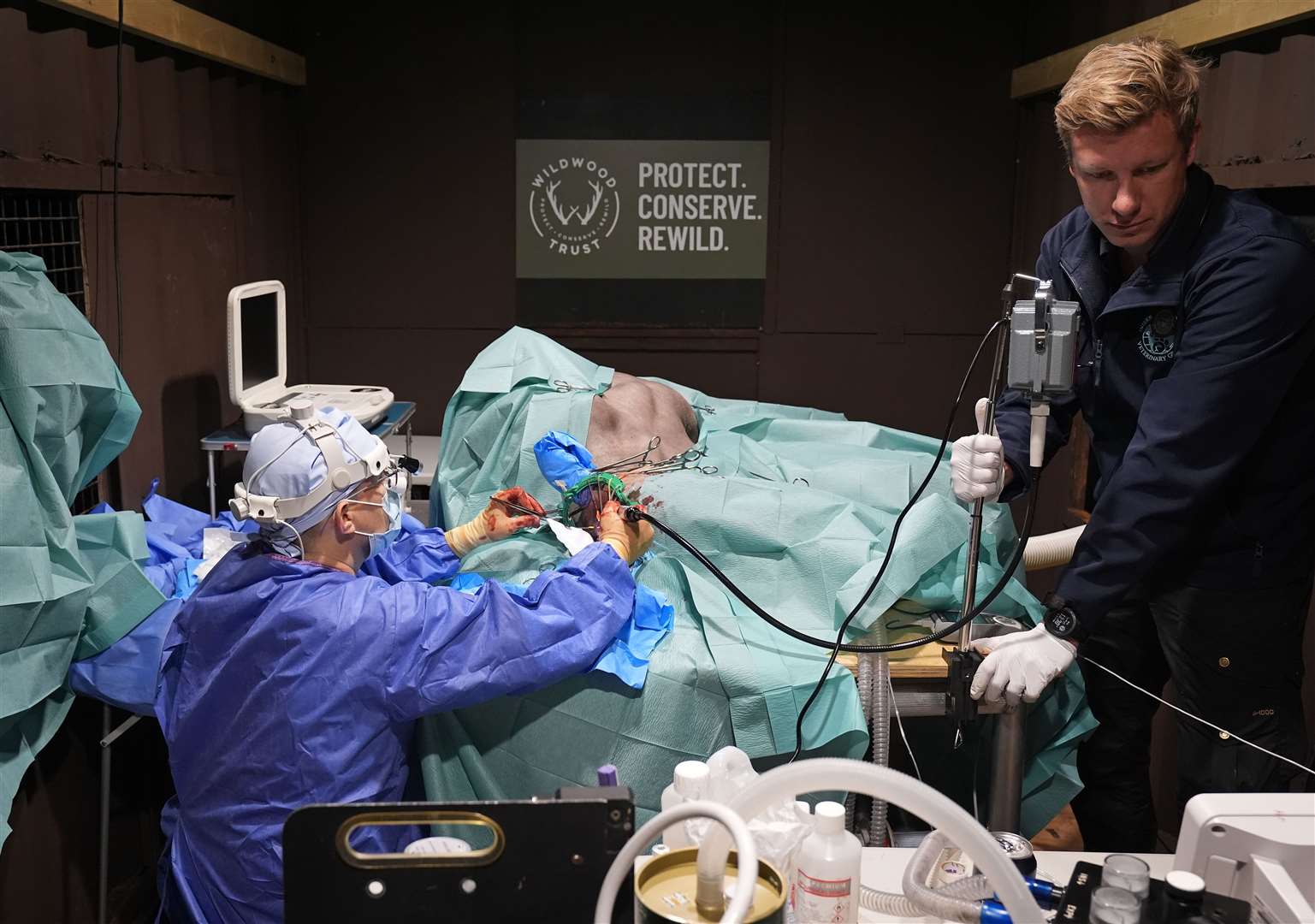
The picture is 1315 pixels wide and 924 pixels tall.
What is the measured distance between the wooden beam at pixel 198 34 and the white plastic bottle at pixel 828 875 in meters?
2.59

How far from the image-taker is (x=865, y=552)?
2393 millimetres

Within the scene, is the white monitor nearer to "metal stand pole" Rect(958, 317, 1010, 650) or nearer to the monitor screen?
the monitor screen

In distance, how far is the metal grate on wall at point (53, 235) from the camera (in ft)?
8.62

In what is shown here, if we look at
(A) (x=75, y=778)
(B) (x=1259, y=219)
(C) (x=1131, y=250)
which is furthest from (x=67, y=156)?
(B) (x=1259, y=219)

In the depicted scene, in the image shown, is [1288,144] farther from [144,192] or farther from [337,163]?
[337,163]

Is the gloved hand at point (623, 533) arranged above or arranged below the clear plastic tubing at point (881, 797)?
below

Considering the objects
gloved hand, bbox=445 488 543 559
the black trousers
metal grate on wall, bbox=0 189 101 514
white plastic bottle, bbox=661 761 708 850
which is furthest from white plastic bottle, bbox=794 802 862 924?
metal grate on wall, bbox=0 189 101 514

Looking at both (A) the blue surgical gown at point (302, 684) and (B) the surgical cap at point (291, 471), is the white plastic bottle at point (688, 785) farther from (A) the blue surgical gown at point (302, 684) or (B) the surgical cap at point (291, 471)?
(B) the surgical cap at point (291, 471)

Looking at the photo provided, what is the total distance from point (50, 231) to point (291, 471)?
1.38 metres

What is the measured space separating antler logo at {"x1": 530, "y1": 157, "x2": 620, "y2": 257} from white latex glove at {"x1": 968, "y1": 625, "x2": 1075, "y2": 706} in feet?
10.4

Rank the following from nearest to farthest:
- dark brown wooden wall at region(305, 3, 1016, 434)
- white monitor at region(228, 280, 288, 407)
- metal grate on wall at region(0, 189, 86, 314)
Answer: metal grate on wall at region(0, 189, 86, 314)
white monitor at region(228, 280, 288, 407)
dark brown wooden wall at region(305, 3, 1016, 434)

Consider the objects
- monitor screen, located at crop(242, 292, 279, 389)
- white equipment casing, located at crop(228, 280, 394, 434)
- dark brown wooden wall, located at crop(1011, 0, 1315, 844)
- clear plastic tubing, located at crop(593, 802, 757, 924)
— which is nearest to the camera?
clear plastic tubing, located at crop(593, 802, 757, 924)

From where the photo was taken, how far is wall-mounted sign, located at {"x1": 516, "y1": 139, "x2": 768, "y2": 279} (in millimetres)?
4672

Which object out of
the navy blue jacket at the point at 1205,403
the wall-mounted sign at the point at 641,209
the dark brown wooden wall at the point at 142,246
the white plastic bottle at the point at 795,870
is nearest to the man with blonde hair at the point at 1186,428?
the navy blue jacket at the point at 1205,403
